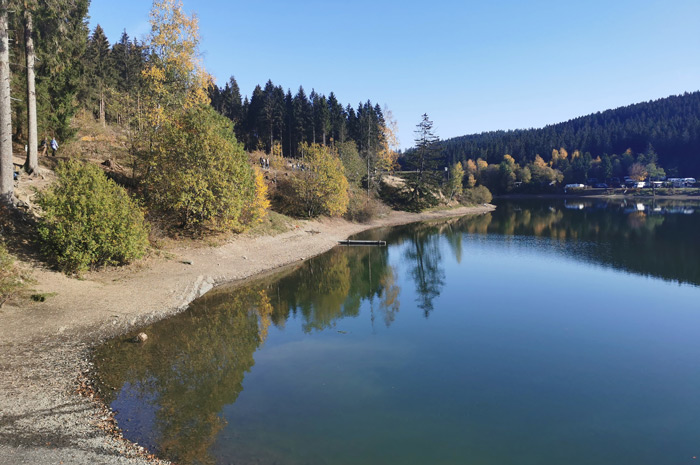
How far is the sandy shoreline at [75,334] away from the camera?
34.2 feet

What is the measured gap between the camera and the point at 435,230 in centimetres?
6681

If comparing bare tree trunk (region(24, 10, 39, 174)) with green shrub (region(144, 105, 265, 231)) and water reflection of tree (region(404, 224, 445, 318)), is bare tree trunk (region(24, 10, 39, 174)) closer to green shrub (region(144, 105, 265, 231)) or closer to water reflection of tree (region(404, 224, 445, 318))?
green shrub (region(144, 105, 265, 231))

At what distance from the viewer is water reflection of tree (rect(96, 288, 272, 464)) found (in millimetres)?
12086

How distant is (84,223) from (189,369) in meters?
11.2

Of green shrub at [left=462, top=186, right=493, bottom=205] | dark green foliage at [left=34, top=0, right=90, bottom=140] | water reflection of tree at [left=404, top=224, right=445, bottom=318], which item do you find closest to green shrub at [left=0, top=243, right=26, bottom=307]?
dark green foliage at [left=34, top=0, right=90, bottom=140]

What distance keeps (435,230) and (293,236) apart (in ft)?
96.2

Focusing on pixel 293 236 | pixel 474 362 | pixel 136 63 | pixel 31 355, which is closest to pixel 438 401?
pixel 474 362

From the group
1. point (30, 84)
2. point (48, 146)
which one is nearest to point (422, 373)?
point (30, 84)

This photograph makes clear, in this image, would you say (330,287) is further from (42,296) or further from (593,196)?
(593,196)

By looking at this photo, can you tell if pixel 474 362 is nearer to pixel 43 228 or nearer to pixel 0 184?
pixel 43 228

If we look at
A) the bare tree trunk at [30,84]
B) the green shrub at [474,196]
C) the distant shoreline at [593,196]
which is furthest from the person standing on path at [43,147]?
the distant shoreline at [593,196]

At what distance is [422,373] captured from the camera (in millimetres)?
16906

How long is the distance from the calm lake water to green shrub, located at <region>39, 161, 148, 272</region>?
5.88 meters

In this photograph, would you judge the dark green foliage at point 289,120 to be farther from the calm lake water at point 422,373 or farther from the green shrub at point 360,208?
the calm lake water at point 422,373
